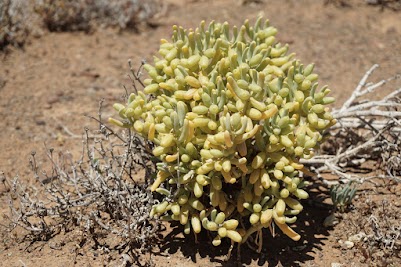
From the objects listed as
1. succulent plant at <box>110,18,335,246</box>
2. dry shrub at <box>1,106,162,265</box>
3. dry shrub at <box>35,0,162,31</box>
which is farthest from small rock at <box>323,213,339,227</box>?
dry shrub at <box>35,0,162,31</box>

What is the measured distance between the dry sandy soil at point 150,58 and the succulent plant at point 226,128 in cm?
40

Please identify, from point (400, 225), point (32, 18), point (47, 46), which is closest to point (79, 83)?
point (47, 46)

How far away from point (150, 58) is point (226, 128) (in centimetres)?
315

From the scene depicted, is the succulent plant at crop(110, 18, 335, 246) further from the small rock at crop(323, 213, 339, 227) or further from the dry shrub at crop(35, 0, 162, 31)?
the dry shrub at crop(35, 0, 162, 31)

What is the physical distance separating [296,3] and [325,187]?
3468 mm

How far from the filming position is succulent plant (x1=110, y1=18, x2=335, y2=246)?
8.75 feet

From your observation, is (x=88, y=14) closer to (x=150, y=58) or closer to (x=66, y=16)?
(x=66, y=16)

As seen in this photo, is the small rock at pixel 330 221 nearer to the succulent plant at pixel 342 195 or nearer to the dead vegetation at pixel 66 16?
the succulent plant at pixel 342 195

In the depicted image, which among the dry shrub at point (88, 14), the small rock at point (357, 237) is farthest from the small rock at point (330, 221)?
the dry shrub at point (88, 14)

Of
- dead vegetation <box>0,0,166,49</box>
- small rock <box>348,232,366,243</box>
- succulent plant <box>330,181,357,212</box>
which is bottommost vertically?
small rock <box>348,232,366,243</box>

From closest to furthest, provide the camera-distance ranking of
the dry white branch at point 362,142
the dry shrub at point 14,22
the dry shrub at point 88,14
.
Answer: the dry white branch at point 362,142, the dry shrub at point 14,22, the dry shrub at point 88,14

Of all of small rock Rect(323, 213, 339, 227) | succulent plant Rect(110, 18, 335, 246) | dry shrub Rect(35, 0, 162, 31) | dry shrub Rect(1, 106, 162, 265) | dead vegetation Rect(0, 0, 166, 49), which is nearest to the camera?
succulent plant Rect(110, 18, 335, 246)

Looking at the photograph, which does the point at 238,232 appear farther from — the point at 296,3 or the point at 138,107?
the point at 296,3

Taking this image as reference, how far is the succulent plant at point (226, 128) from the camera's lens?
8.75ft
